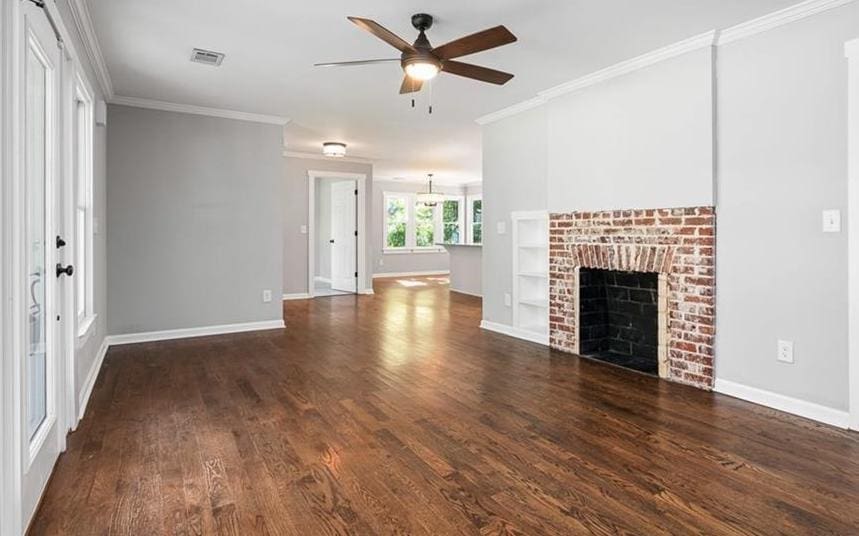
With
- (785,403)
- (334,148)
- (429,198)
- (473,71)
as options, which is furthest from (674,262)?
(429,198)

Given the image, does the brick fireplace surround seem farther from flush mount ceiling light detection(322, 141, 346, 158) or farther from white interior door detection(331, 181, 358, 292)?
white interior door detection(331, 181, 358, 292)

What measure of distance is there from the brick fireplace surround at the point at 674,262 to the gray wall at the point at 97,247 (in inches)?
155

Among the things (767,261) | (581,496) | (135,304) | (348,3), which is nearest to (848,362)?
(767,261)

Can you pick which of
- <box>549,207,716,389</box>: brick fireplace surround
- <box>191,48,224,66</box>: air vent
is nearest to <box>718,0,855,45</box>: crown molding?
<box>549,207,716,389</box>: brick fireplace surround

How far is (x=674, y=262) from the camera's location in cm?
371

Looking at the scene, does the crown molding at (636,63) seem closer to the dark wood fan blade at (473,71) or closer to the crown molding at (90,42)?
the dark wood fan blade at (473,71)

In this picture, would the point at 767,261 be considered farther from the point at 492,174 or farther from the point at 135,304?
the point at 135,304

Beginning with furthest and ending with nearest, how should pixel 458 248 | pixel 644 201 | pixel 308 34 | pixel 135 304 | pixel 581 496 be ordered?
pixel 458 248
pixel 135 304
pixel 644 201
pixel 308 34
pixel 581 496

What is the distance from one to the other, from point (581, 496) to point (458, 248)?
721 centimetres

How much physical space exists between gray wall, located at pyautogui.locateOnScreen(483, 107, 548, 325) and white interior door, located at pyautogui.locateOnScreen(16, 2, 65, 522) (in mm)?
3934

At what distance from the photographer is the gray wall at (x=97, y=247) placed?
10.3 ft

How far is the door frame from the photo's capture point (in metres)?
8.42

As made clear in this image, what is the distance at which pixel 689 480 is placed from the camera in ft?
7.22

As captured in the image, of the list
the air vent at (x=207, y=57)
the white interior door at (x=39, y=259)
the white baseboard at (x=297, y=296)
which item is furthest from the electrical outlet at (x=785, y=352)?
the white baseboard at (x=297, y=296)
